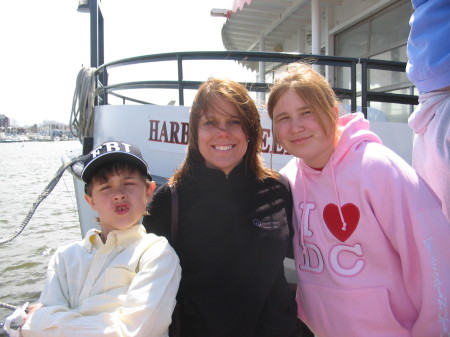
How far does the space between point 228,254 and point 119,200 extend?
1.74 feet

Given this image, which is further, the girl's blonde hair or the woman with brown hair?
the girl's blonde hair

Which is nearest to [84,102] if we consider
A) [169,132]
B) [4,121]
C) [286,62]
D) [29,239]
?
[169,132]

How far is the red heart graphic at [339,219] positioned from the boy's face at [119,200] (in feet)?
2.74

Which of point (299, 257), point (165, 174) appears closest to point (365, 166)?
point (299, 257)

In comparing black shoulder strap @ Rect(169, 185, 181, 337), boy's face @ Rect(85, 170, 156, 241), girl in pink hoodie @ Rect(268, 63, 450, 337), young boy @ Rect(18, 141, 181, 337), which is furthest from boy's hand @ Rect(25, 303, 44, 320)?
girl in pink hoodie @ Rect(268, 63, 450, 337)

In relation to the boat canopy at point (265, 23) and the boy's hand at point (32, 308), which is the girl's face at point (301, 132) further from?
the boat canopy at point (265, 23)

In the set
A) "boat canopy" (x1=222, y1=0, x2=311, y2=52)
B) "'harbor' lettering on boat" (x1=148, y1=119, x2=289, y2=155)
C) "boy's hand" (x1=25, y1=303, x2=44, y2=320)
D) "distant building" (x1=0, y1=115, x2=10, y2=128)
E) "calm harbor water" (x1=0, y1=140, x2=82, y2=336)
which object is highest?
"distant building" (x1=0, y1=115, x2=10, y2=128)

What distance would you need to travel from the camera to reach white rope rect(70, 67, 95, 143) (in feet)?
13.7

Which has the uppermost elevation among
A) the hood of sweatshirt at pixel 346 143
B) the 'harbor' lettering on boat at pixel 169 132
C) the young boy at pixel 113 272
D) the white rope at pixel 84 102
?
the white rope at pixel 84 102

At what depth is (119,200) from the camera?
5.27 ft

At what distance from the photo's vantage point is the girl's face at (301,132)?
→ 5.44 ft

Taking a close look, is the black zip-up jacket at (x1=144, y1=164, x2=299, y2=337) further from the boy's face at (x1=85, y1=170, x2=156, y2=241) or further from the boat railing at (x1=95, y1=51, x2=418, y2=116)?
the boat railing at (x1=95, y1=51, x2=418, y2=116)

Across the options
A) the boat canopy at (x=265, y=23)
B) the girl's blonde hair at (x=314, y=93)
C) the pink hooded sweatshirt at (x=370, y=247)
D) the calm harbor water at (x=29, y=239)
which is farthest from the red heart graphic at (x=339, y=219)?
the boat canopy at (x=265, y=23)

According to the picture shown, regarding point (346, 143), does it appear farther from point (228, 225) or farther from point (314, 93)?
point (228, 225)
